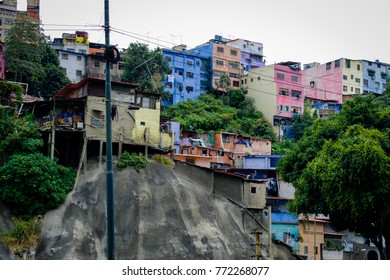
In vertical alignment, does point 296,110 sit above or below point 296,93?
below

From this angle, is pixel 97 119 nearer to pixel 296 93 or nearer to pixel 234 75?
pixel 234 75

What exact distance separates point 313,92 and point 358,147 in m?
43.3

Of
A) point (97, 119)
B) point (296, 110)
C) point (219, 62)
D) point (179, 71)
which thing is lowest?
point (97, 119)

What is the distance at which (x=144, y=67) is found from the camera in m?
51.6

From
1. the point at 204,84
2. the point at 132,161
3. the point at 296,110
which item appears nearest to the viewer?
the point at 132,161

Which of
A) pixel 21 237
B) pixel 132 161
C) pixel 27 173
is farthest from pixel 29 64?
pixel 21 237

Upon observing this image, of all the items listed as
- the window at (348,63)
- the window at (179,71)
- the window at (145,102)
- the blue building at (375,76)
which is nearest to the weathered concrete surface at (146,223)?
the window at (145,102)

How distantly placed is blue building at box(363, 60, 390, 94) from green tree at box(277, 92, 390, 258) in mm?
40494

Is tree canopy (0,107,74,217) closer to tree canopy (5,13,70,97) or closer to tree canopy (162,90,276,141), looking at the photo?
tree canopy (5,13,70,97)

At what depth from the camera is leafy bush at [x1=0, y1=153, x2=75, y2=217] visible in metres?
27.5

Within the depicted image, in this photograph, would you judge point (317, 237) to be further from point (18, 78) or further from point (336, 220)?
point (18, 78)

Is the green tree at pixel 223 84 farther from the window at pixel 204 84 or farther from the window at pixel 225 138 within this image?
the window at pixel 225 138

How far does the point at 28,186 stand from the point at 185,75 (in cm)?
3122

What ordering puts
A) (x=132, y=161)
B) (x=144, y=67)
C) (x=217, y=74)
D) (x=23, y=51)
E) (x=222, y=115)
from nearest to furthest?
1. (x=132, y=161)
2. (x=23, y=51)
3. (x=144, y=67)
4. (x=222, y=115)
5. (x=217, y=74)
